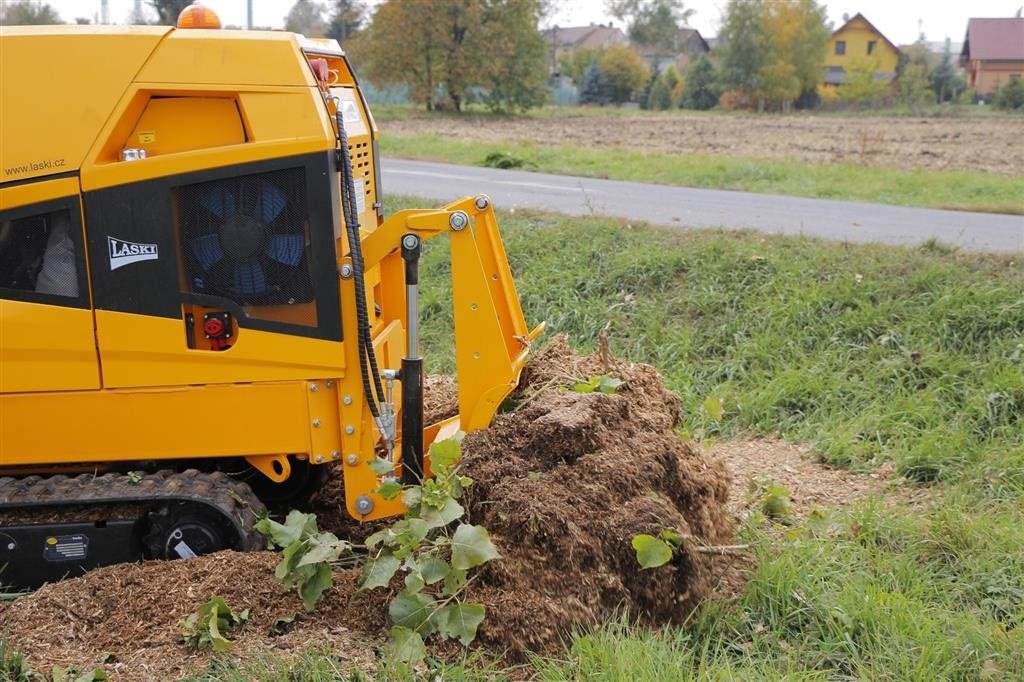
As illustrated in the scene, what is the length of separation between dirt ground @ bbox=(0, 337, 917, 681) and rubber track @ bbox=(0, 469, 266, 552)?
191 mm

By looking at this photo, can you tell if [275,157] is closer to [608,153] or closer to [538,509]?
[538,509]

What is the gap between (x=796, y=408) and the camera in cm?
663

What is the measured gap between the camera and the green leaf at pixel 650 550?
12.0 ft

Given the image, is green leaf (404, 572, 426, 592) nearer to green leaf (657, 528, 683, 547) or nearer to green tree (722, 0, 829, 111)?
green leaf (657, 528, 683, 547)

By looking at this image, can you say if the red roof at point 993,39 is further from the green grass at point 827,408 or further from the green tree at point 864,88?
the green grass at point 827,408

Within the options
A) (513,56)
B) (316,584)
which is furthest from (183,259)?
(513,56)

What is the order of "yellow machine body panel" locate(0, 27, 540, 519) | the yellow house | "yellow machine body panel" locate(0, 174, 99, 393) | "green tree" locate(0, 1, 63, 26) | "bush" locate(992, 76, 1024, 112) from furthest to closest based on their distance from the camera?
1. the yellow house
2. "bush" locate(992, 76, 1024, 112)
3. "green tree" locate(0, 1, 63, 26)
4. "yellow machine body panel" locate(0, 174, 99, 393)
5. "yellow machine body panel" locate(0, 27, 540, 519)

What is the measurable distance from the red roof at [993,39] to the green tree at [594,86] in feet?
86.3

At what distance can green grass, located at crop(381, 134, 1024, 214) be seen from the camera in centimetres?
1322

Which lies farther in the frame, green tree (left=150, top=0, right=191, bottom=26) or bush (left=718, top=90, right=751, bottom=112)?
bush (left=718, top=90, right=751, bottom=112)

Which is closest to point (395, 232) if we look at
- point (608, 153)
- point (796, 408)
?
point (796, 408)

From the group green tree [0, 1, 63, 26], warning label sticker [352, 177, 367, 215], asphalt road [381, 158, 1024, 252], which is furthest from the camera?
green tree [0, 1, 63, 26]

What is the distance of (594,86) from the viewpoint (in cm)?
5656

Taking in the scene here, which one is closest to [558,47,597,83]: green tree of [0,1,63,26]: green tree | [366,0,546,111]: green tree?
[366,0,546,111]: green tree
